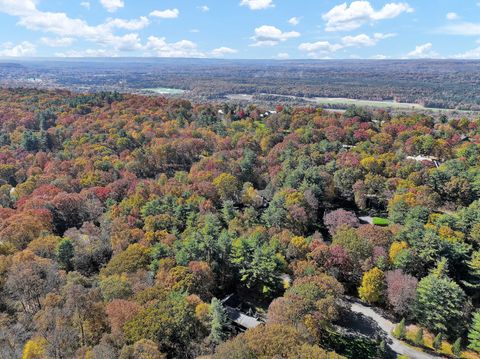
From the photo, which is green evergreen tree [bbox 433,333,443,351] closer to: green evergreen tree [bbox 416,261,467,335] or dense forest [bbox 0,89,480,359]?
dense forest [bbox 0,89,480,359]

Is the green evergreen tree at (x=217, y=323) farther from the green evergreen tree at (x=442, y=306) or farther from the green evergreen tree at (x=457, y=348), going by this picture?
the green evergreen tree at (x=457, y=348)

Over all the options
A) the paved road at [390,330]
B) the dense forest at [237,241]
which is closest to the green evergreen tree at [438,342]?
the dense forest at [237,241]

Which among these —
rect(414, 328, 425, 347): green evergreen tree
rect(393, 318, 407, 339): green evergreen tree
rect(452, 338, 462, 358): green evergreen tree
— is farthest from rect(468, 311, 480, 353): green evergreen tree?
rect(393, 318, 407, 339): green evergreen tree

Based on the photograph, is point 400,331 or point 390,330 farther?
point 390,330

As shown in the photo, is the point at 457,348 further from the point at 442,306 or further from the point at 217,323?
the point at 217,323

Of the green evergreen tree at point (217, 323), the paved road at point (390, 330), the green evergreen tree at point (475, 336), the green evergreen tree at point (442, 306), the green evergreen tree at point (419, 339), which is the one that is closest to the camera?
the green evergreen tree at point (217, 323)

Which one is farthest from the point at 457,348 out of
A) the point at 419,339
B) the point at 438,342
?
the point at 419,339

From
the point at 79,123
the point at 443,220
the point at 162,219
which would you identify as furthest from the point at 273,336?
the point at 79,123
